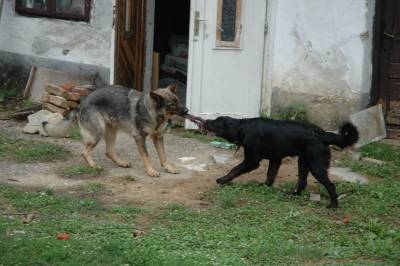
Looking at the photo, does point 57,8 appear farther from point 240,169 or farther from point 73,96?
point 240,169

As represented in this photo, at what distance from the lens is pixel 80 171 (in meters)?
8.04

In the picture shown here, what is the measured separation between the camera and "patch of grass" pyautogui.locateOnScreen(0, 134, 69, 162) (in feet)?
28.3

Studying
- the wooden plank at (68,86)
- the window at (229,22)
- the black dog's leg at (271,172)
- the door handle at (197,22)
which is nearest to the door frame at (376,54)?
the window at (229,22)

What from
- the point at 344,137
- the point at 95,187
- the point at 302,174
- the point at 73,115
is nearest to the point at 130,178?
the point at 95,187

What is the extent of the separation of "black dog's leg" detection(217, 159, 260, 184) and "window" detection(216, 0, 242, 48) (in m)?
3.08

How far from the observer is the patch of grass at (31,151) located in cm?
862

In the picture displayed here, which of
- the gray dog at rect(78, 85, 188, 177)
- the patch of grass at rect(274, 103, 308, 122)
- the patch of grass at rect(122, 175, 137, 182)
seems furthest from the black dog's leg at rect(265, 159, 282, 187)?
the patch of grass at rect(274, 103, 308, 122)

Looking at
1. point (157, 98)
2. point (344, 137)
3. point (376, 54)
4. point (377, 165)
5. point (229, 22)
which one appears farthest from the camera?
point (229, 22)

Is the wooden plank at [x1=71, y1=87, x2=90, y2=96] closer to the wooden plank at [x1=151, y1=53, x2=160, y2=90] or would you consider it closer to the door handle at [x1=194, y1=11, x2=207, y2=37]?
the wooden plank at [x1=151, y1=53, x2=160, y2=90]

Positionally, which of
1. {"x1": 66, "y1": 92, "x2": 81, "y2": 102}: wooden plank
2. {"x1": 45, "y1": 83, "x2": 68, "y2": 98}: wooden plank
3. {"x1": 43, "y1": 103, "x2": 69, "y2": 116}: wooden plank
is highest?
{"x1": 45, "y1": 83, "x2": 68, "y2": 98}: wooden plank

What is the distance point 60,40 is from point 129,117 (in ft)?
14.0

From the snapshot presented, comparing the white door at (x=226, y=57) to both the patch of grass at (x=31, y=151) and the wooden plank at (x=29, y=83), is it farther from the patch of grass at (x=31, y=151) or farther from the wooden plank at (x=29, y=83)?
the wooden plank at (x=29, y=83)

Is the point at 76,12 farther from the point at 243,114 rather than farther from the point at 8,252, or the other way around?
the point at 8,252

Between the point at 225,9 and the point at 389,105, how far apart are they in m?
2.64
